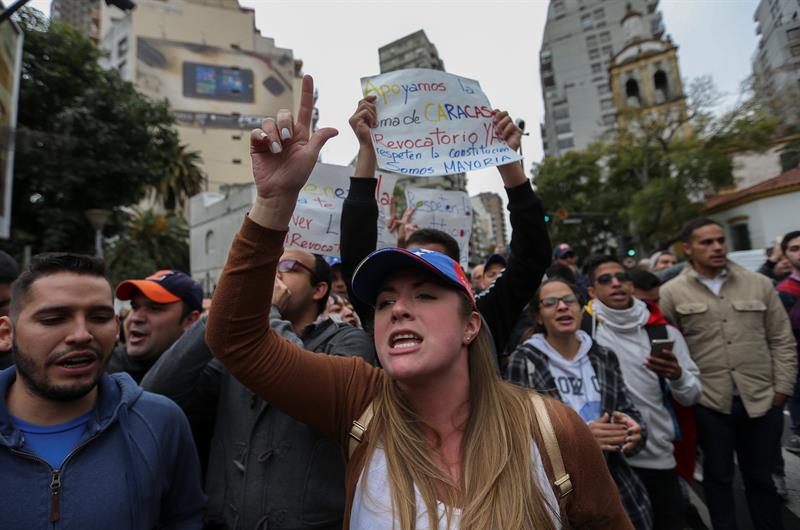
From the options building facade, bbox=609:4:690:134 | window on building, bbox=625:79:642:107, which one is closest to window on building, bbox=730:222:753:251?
building facade, bbox=609:4:690:134

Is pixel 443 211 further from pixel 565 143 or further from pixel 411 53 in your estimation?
pixel 411 53

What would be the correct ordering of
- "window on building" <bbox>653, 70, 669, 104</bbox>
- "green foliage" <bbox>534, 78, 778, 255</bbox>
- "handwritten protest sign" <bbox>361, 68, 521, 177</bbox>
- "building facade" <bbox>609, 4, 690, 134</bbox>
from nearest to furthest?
"handwritten protest sign" <bbox>361, 68, 521, 177</bbox>
"green foliage" <bbox>534, 78, 778, 255</bbox>
"building facade" <bbox>609, 4, 690, 134</bbox>
"window on building" <bbox>653, 70, 669, 104</bbox>

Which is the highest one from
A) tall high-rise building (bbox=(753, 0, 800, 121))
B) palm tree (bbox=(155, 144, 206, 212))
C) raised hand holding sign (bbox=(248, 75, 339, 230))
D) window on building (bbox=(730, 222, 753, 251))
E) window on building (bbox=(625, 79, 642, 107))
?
window on building (bbox=(625, 79, 642, 107))

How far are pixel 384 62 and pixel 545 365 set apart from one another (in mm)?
73791

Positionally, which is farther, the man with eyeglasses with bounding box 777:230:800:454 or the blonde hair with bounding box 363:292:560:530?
the man with eyeglasses with bounding box 777:230:800:454

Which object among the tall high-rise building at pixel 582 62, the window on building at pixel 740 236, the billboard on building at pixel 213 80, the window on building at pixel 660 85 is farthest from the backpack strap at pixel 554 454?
the tall high-rise building at pixel 582 62

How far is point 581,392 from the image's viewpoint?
2.68 m

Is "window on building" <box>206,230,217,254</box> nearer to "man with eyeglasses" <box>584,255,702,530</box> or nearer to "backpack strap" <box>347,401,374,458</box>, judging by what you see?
"man with eyeglasses" <box>584,255,702,530</box>

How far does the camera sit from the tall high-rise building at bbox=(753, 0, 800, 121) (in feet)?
11.3

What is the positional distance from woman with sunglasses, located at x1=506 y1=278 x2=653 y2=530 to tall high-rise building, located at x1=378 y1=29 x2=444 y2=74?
68.0 m

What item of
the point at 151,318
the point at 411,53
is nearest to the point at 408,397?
the point at 151,318

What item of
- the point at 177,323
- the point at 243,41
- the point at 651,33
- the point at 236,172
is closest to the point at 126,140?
the point at 177,323

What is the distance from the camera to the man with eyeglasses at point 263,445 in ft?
5.87

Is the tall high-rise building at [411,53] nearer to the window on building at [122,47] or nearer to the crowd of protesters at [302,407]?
the window on building at [122,47]
